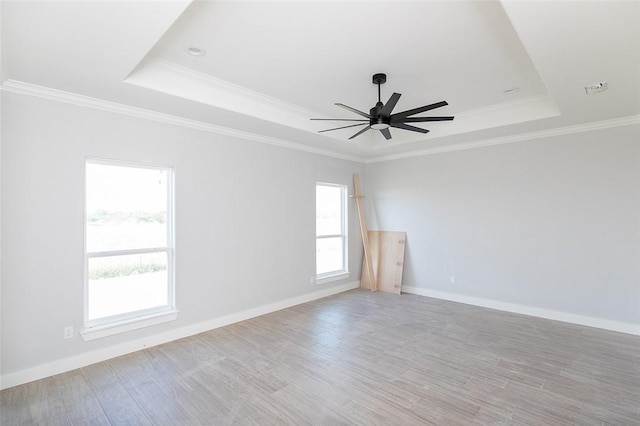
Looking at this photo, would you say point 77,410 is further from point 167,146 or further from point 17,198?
point 167,146

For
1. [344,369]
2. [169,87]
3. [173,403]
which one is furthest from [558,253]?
[169,87]

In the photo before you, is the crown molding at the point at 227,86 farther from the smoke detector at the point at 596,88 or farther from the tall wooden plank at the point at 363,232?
the smoke detector at the point at 596,88

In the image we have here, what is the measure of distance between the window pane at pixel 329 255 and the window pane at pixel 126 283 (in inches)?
110

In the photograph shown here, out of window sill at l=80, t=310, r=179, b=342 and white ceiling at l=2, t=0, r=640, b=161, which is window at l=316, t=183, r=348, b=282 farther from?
window sill at l=80, t=310, r=179, b=342

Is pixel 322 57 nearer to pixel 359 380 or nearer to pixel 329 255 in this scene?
pixel 359 380

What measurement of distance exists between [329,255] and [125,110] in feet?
13.4

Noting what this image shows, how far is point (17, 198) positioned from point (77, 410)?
196cm

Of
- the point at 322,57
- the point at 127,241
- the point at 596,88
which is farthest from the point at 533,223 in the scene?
the point at 127,241

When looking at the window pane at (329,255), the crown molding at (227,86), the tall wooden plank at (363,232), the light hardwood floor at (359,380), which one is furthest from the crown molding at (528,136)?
the light hardwood floor at (359,380)

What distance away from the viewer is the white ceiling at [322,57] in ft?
6.83

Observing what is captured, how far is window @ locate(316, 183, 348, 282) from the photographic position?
19.5 ft

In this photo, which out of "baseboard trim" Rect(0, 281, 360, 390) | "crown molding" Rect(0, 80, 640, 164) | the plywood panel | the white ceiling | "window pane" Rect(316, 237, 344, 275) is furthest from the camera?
the plywood panel

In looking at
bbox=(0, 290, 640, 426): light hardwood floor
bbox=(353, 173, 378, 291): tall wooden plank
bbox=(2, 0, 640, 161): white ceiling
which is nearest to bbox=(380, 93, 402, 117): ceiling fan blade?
bbox=(2, 0, 640, 161): white ceiling

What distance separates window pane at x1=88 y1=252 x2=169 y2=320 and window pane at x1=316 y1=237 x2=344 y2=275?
278 cm
